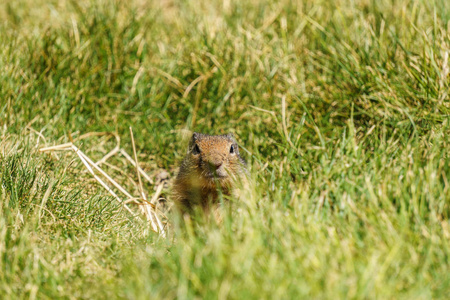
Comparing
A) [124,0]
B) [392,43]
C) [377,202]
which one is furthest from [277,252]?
[124,0]

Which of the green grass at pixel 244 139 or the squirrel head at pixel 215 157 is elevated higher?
the green grass at pixel 244 139

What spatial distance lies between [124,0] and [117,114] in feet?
4.41

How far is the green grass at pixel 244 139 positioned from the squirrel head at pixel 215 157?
8.2 inches

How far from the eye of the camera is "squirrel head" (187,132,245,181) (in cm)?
359

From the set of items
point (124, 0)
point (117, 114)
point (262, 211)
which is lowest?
point (117, 114)

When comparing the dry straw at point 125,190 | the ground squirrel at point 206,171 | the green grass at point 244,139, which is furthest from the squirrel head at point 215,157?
the dry straw at point 125,190

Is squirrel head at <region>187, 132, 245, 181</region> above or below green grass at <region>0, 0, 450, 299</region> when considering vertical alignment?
below

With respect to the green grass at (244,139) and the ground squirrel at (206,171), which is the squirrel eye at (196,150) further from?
the green grass at (244,139)

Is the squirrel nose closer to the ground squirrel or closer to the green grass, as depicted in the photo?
the ground squirrel

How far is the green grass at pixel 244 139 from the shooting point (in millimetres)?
2191

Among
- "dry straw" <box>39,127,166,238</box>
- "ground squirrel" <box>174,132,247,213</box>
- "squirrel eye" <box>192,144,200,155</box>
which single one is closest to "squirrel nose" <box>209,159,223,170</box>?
"ground squirrel" <box>174,132,247,213</box>

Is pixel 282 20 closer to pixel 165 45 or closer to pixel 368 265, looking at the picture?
pixel 165 45

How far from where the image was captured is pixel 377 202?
8.54 ft

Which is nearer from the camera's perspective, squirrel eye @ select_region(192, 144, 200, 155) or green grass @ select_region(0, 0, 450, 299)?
green grass @ select_region(0, 0, 450, 299)
